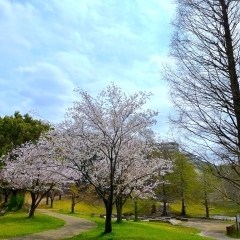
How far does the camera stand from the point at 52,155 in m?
14.7

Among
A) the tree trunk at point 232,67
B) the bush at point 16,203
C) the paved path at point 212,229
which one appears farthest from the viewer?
the bush at point 16,203

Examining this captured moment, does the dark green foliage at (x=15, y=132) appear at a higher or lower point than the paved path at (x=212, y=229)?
higher

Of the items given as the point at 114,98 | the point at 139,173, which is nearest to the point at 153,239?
the point at 139,173

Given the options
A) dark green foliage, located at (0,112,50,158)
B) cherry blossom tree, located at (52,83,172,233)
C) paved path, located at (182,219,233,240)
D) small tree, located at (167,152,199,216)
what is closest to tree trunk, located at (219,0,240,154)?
cherry blossom tree, located at (52,83,172,233)

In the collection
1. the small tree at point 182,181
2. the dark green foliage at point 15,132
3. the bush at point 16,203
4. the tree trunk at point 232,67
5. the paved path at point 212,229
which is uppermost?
the dark green foliage at point 15,132

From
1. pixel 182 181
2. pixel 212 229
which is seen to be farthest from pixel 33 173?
pixel 182 181

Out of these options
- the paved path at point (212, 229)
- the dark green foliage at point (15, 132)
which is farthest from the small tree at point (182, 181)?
the dark green foliage at point (15, 132)

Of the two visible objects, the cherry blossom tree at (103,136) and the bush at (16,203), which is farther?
the bush at (16,203)

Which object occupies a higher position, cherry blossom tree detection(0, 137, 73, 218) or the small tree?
the small tree

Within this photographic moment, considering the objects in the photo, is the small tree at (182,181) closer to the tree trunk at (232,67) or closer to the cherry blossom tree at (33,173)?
the cherry blossom tree at (33,173)

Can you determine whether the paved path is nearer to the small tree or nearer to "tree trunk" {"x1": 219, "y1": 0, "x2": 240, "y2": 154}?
the small tree

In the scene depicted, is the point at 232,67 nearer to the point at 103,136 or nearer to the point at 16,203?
the point at 103,136

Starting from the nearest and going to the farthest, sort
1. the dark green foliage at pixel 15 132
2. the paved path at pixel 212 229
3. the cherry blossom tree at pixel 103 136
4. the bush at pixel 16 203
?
the cherry blossom tree at pixel 103 136, the paved path at pixel 212 229, the bush at pixel 16 203, the dark green foliage at pixel 15 132

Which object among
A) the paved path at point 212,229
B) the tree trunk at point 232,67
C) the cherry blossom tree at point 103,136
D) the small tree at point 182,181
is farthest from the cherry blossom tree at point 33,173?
the small tree at point 182,181
